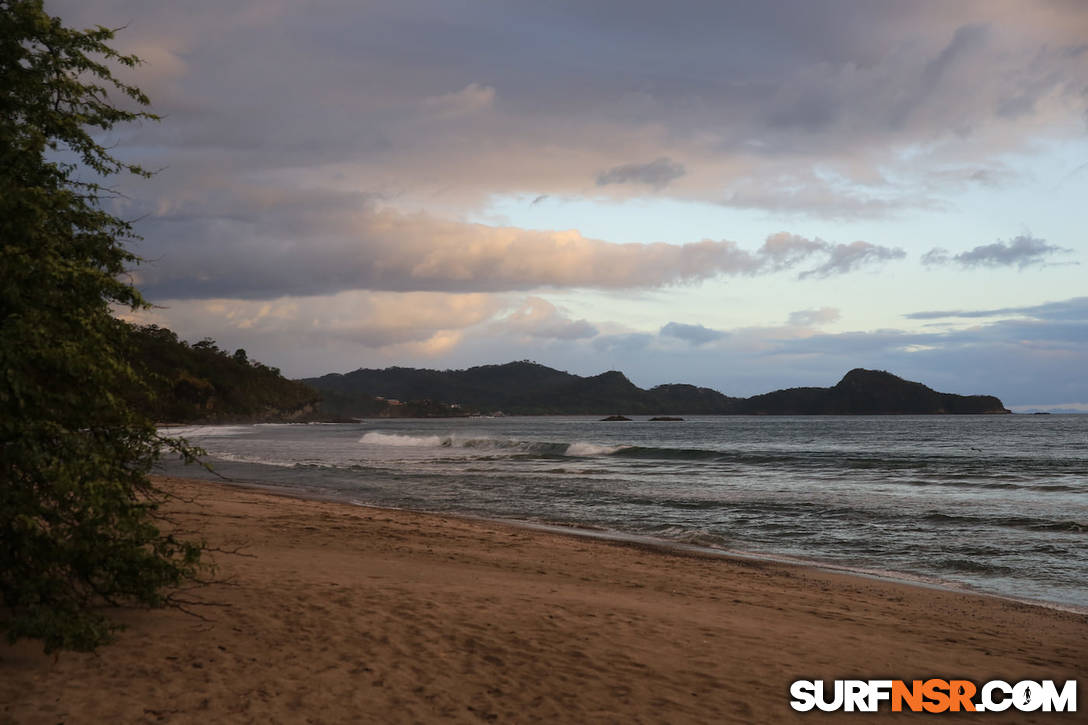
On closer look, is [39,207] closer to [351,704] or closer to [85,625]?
[85,625]

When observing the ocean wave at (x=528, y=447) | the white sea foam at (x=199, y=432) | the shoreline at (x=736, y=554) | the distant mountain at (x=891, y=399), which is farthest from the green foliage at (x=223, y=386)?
the distant mountain at (x=891, y=399)

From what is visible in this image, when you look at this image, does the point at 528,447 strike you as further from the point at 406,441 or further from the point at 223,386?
the point at 223,386

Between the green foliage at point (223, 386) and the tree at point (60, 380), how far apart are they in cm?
11337

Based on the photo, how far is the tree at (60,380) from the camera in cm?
541

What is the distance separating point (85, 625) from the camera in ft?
18.2

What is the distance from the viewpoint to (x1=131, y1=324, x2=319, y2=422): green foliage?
130 meters

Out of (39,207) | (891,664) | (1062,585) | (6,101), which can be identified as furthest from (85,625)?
(1062,585)

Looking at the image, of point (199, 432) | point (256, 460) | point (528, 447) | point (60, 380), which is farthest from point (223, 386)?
point (60, 380)

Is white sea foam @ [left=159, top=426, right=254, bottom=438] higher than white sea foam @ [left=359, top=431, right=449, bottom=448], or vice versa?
white sea foam @ [left=359, top=431, right=449, bottom=448]

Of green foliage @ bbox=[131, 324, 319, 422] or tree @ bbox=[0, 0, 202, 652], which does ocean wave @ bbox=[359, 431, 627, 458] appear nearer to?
tree @ bbox=[0, 0, 202, 652]

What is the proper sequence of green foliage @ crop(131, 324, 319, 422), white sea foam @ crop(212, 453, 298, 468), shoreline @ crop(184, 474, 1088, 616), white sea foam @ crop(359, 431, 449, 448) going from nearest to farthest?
shoreline @ crop(184, 474, 1088, 616), white sea foam @ crop(212, 453, 298, 468), white sea foam @ crop(359, 431, 449, 448), green foliage @ crop(131, 324, 319, 422)

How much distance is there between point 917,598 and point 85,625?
35.4 ft

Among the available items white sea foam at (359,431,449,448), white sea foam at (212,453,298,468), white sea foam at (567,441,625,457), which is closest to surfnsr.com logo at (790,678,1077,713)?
white sea foam at (212,453,298,468)

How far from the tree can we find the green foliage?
372 ft
